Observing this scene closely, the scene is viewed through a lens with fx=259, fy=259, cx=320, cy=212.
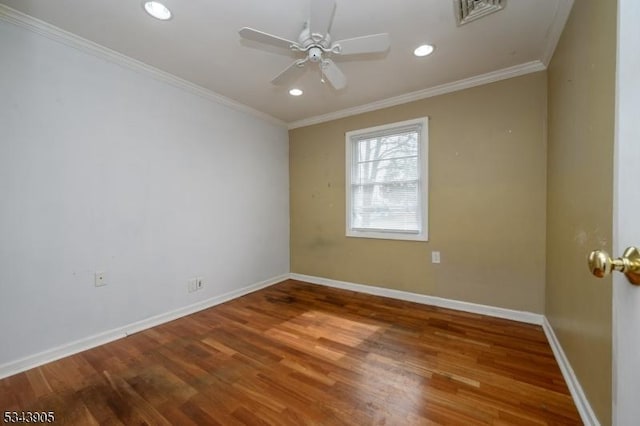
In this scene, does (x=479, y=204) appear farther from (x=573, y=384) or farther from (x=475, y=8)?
(x=475, y=8)

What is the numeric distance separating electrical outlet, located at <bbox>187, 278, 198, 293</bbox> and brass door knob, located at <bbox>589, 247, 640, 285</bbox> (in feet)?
10.3

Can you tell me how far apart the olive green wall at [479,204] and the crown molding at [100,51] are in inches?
71.6

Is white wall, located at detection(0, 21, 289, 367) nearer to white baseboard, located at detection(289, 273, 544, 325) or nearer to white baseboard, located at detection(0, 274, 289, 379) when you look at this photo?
white baseboard, located at detection(0, 274, 289, 379)

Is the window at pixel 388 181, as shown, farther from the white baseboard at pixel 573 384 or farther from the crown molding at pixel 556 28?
the white baseboard at pixel 573 384

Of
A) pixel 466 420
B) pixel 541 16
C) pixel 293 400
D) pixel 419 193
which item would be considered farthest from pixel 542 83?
A: pixel 293 400

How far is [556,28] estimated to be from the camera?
6.36 ft

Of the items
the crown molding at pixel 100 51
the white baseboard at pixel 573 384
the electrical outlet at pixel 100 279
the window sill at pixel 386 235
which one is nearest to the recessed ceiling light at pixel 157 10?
the crown molding at pixel 100 51

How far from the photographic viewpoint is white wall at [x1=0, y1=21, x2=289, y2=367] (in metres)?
1.83

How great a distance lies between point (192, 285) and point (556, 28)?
399 centimetres

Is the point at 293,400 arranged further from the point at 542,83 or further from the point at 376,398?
the point at 542,83

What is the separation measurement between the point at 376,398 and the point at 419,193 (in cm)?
222

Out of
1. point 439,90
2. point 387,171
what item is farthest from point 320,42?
point 387,171

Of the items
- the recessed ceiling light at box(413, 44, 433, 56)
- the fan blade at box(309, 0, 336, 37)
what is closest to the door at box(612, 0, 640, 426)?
the fan blade at box(309, 0, 336, 37)

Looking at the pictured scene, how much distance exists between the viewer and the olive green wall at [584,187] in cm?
121
